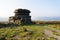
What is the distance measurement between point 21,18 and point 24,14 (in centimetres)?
171

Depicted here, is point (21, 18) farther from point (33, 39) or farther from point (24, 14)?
point (33, 39)

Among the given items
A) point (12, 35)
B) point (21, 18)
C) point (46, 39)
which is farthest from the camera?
point (21, 18)

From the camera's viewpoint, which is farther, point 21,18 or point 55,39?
point 21,18

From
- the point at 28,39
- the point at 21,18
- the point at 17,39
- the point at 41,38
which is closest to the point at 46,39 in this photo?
the point at 41,38

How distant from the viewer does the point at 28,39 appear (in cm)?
1659

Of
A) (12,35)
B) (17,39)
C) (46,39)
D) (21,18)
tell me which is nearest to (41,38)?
(46,39)

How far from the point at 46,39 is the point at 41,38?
569 mm

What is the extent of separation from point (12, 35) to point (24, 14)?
1690cm

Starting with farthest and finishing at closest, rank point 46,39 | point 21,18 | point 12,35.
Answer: point 21,18, point 12,35, point 46,39

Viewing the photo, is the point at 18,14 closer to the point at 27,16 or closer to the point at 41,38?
the point at 27,16

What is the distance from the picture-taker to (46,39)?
1636cm

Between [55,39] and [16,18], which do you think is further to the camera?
[16,18]

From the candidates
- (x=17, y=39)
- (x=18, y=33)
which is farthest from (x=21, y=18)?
(x=17, y=39)

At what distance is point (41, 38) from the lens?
16688 millimetres
